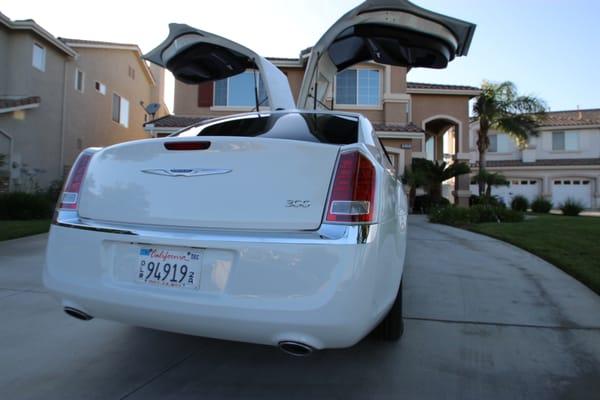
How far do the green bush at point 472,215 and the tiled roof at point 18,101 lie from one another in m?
12.6

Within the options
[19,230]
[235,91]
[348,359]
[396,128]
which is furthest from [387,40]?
[235,91]

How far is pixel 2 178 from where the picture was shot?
12.6m

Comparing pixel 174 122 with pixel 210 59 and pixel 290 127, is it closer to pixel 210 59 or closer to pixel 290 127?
pixel 210 59

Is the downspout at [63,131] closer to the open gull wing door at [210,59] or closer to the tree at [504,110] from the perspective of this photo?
the open gull wing door at [210,59]

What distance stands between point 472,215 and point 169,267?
10.6 m

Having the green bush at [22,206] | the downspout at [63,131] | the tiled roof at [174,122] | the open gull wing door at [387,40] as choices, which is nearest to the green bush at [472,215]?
the open gull wing door at [387,40]

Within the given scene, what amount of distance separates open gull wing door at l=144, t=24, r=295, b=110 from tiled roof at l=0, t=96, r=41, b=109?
8961mm

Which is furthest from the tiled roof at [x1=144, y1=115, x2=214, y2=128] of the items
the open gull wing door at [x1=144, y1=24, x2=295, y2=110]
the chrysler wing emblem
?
the chrysler wing emblem

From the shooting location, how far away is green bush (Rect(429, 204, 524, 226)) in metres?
11.2

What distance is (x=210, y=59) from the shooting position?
6.10 meters

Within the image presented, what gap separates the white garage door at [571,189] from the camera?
28.1m

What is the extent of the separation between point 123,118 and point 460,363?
69.2 ft

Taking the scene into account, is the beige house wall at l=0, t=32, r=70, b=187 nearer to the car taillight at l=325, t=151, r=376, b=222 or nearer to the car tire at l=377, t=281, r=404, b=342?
the car tire at l=377, t=281, r=404, b=342

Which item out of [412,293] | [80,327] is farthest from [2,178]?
[412,293]
